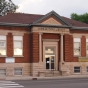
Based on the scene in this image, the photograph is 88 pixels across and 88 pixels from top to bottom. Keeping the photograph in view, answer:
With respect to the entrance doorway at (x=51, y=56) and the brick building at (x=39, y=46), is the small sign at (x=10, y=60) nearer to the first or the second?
the brick building at (x=39, y=46)

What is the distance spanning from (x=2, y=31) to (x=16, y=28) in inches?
71.8

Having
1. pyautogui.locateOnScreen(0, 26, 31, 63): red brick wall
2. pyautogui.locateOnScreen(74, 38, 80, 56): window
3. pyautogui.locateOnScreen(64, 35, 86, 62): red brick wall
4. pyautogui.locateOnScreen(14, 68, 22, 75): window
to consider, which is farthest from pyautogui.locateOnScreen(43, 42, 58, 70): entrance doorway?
pyautogui.locateOnScreen(14, 68, 22, 75): window

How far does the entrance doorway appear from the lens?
33344 millimetres

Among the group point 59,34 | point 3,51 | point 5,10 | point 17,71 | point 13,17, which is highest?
point 5,10

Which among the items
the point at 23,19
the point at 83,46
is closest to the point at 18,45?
the point at 23,19

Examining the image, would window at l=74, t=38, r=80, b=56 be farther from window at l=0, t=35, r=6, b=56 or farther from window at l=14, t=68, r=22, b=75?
window at l=0, t=35, r=6, b=56

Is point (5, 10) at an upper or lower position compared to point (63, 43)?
upper

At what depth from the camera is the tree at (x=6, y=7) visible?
5428 centimetres

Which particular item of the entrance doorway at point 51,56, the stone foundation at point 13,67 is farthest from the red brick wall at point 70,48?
the stone foundation at point 13,67

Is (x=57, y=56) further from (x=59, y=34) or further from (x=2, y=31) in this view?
(x=2, y=31)

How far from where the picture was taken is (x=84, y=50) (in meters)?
35.4

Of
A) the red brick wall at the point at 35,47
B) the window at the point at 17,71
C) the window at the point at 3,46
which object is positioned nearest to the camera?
the window at the point at 3,46

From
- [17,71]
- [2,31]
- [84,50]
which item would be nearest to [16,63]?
[17,71]

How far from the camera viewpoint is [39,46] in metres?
31.7
